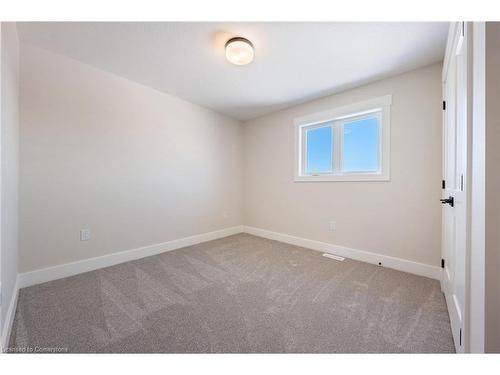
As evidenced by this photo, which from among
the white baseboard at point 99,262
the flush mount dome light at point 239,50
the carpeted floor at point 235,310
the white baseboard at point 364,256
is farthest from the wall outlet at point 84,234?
the white baseboard at point 364,256

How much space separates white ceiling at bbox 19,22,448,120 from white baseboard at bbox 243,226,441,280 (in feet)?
6.86

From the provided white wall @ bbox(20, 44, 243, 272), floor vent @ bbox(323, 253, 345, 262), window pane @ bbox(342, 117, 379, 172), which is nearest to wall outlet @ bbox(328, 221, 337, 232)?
floor vent @ bbox(323, 253, 345, 262)

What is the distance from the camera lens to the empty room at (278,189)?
Result: 1136mm

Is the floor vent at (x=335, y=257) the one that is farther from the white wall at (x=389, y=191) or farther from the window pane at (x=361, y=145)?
the window pane at (x=361, y=145)

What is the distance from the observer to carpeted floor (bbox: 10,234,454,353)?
116cm

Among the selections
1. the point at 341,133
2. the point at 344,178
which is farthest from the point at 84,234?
the point at 341,133

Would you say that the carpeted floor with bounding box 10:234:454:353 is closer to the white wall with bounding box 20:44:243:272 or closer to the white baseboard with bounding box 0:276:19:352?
the white baseboard with bounding box 0:276:19:352

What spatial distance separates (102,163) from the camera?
2.24 m

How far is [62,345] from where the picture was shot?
1130 mm

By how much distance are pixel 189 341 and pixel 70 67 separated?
9.08 feet

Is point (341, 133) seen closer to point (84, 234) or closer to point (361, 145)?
point (361, 145)

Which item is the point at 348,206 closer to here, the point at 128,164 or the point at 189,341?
the point at 189,341

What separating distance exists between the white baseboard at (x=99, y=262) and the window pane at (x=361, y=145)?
8.14 feet

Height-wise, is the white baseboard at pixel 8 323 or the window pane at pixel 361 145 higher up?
the window pane at pixel 361 145
